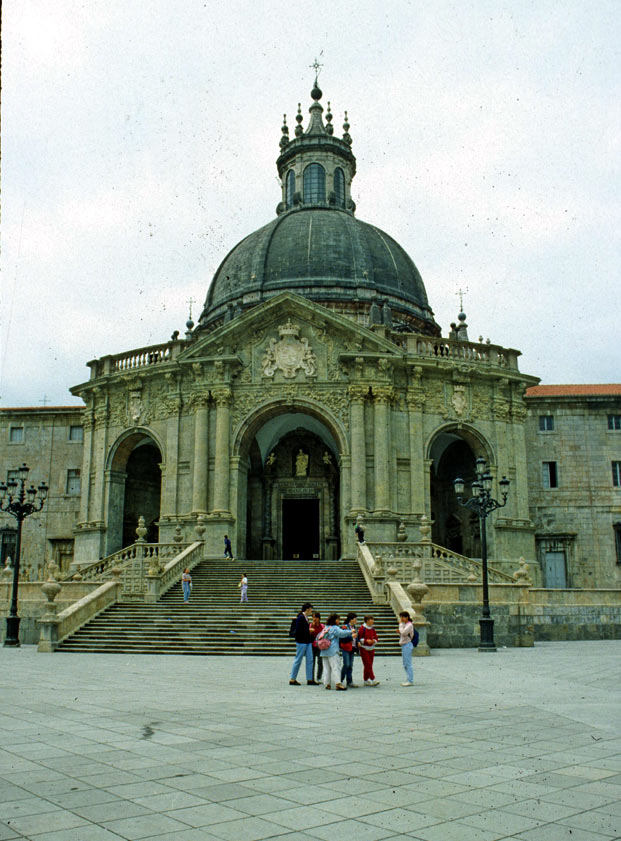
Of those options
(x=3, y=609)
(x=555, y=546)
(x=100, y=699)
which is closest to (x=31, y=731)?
(x=100, y=699)

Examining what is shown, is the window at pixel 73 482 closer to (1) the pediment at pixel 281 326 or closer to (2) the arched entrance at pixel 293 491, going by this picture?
(2) the arched entrance at pixel 293 491

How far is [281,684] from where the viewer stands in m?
15.8

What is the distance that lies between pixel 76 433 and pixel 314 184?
21.7 m

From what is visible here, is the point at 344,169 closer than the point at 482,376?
No

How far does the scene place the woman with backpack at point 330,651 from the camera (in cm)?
1534

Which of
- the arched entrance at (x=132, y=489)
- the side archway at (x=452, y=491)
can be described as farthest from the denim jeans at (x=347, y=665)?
the arched entrance at (x=132, y=489)

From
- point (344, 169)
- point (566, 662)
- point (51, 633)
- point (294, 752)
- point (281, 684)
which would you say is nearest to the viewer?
point (294, 752)

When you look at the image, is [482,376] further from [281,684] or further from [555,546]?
[281,684]

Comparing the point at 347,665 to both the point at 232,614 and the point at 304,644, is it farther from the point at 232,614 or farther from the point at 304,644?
the point at 232,614

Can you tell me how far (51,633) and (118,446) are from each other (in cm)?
1869

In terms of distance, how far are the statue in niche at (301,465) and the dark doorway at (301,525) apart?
1387 millimetres

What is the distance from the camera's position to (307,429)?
138 feet

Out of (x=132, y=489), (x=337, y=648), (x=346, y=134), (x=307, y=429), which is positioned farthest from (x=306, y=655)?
(x=346, y=134)

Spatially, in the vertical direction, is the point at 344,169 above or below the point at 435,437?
above
